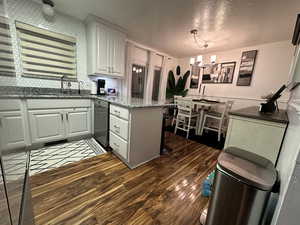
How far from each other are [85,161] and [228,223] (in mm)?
1834

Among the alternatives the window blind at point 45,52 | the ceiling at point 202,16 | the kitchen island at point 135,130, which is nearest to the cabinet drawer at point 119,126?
the kitchen island at point 135,130

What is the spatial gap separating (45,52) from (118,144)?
2.23 metres

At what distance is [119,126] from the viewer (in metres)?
1.83

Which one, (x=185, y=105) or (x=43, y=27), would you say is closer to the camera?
(x=43, y=27)

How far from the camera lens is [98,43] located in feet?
8.16

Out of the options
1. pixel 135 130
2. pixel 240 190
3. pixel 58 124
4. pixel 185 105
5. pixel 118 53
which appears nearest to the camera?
pixel 240 190

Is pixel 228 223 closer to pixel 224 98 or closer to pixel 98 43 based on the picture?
pixel 98 43

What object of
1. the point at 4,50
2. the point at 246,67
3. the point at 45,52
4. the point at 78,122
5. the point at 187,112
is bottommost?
the point at 78,122

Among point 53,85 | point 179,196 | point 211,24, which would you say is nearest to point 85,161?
point 179,196

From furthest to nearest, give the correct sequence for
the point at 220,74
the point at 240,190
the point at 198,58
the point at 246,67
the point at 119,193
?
the point at 220,74, the point at 246,67, the point at 198,58, the point at 119,193, the point at 240,190

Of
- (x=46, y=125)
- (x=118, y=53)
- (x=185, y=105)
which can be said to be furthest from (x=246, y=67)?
(x=46, y=125)

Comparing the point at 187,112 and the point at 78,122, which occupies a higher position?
the point at 187,112

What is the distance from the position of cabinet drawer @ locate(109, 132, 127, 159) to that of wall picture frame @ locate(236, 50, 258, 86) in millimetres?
3730

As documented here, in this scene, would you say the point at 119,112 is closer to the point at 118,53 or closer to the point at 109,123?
the point at 109,123
